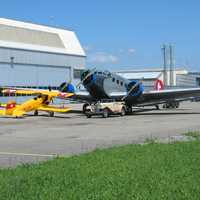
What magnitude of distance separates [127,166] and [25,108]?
2700 cm

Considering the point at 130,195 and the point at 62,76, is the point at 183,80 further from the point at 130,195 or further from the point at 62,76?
the point at 130,195

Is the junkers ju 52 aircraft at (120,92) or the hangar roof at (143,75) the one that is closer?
the junkers ju 52 aircraft at (120,92)

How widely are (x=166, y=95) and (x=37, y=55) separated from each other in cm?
3007

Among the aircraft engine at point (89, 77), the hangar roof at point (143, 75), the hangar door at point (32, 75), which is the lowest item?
the aircraft engine at point (89, 77)

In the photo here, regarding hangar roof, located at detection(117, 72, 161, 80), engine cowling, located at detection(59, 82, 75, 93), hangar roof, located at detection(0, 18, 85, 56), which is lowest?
engine cowling, located at detection(59, 82, 75, 93)

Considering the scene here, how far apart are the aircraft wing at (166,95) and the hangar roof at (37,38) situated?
2540 centimetres

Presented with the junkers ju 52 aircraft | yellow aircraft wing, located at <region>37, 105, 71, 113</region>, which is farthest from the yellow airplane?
the junkers ju 52 aircraft

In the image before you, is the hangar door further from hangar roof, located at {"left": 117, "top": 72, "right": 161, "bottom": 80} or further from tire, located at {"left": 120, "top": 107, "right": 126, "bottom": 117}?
hangar roof, located at {"left": 117, "top": 72, "right": 161, "bottom": 80}

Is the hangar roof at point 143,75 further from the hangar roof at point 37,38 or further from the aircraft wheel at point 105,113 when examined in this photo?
the aircraft wheel at point 105,113

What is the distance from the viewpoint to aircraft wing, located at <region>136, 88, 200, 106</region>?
4022 centimetres

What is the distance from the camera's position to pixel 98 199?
24.6 ft

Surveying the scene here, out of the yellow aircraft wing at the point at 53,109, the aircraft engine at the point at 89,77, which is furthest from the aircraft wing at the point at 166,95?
the yellow aircraft wing at the point at 53,109

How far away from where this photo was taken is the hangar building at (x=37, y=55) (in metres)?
62.2

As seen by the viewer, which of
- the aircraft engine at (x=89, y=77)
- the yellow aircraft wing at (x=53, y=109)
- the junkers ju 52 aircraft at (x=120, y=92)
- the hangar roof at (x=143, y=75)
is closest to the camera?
the yellow aircraft wing at (x=53, y=109)
